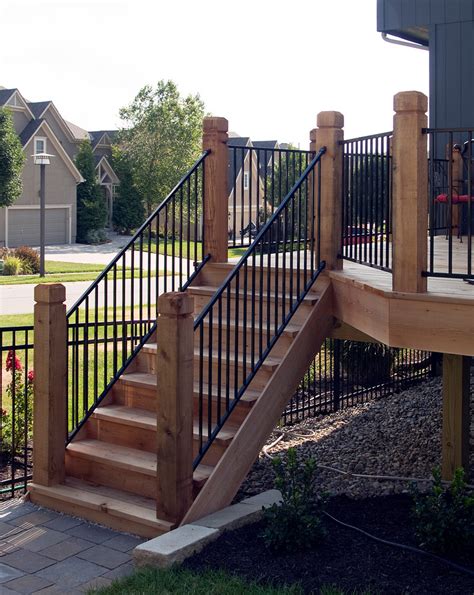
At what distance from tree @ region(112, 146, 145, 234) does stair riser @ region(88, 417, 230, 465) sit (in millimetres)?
40940

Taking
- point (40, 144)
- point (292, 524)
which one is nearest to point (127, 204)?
point (40, 144)

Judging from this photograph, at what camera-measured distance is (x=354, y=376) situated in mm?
11125

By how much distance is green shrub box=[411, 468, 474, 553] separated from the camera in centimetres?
484

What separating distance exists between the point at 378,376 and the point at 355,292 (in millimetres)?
5553

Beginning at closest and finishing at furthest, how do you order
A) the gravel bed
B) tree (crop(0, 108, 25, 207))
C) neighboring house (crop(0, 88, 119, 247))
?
the gravel bed → tree (crop(0, 108, 25, 207)) → neighboring house (crop(0, 88, 119, 247))

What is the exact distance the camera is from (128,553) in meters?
5.22

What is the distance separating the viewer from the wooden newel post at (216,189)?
741cm

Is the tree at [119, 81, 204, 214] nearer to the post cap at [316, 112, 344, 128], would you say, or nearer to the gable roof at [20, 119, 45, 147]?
the gable roof at [20, 119, 45, 147]

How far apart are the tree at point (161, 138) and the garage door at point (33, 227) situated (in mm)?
6383

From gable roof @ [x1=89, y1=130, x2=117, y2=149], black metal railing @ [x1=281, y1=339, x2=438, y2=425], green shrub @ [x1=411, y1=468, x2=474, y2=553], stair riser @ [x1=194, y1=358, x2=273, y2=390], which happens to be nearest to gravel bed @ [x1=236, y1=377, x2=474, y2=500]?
black metal railing @ [x1=281, y1=339, x2=438, y2=425]

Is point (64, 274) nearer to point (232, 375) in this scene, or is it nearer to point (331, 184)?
point (331, 184)

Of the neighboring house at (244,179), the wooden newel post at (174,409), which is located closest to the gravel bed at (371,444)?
the wooden newel post at (174,409)

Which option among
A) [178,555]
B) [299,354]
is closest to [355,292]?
[299,354]

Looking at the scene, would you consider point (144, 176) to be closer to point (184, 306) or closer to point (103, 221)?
point (103, 221)
